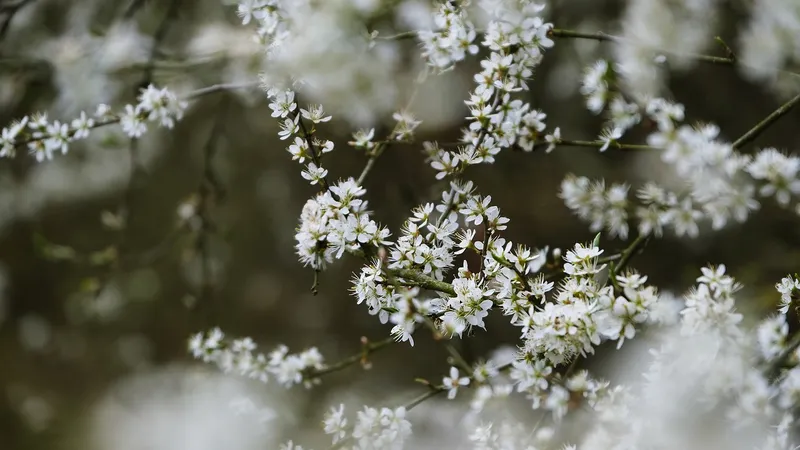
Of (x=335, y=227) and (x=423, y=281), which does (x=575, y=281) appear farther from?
(x=335, y=227)

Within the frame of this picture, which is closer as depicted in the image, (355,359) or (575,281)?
(575,281)

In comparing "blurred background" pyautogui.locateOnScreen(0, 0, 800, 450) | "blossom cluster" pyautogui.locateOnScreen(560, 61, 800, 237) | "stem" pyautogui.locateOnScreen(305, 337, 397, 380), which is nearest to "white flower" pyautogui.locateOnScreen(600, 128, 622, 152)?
"blossom cluster" pyautogui.locateOnScreen(560, 61, 800, 237)

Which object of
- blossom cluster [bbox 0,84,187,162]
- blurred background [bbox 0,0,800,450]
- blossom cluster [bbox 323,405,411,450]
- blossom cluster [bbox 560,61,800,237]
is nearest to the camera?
blossom cluster [bbox 560,61,800,237]

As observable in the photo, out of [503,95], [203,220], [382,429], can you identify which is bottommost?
[382,429]

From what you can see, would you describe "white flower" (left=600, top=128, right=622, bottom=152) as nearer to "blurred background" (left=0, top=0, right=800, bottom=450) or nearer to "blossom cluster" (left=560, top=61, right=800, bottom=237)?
"blossom cluster" (left=560, top=61, right=800, bottom=237)

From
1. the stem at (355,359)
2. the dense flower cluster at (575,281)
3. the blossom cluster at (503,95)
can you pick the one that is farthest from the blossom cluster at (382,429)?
the blossom cluster at (503,95)

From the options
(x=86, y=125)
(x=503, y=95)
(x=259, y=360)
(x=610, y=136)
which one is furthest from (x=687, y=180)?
(x=86, y=125)

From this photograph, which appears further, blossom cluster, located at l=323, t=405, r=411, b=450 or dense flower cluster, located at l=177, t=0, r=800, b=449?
blossom cluster, located at l=323, t=405, r=411, b=450

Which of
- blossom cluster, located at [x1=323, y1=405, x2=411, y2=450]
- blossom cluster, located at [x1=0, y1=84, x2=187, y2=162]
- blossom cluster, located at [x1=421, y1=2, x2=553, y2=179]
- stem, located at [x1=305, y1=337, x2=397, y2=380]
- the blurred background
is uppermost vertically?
the blurred background
